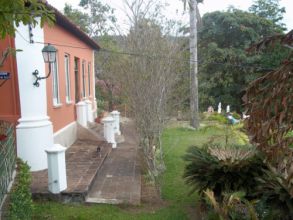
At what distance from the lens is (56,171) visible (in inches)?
224

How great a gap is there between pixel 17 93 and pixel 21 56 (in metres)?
0.79

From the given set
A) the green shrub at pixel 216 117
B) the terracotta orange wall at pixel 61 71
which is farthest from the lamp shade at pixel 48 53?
the green shrub at pixel 216 117

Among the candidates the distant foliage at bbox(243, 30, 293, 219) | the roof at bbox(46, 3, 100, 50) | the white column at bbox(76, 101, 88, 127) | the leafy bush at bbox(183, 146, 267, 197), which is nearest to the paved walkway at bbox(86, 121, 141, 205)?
the leafy bush at bbox(183, 146, 267, 197)

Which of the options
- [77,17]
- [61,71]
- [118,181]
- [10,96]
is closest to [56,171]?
[118,181]

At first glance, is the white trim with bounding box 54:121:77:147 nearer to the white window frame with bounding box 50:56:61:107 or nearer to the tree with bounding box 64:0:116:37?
the white window frame with bounding box 50:56:61:107

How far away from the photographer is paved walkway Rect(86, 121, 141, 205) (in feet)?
19.7

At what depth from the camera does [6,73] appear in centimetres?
662

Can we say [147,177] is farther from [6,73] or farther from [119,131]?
[119,131]

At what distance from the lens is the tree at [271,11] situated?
2503cm

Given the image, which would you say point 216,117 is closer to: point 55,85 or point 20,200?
point 55,85

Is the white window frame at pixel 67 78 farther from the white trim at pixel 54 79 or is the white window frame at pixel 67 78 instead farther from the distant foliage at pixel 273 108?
the distant foliage at pixel 273 108

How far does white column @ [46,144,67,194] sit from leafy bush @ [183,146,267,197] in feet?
7.19

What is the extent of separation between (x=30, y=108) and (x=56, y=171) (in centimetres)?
197

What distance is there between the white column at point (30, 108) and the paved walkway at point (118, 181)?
143cm
